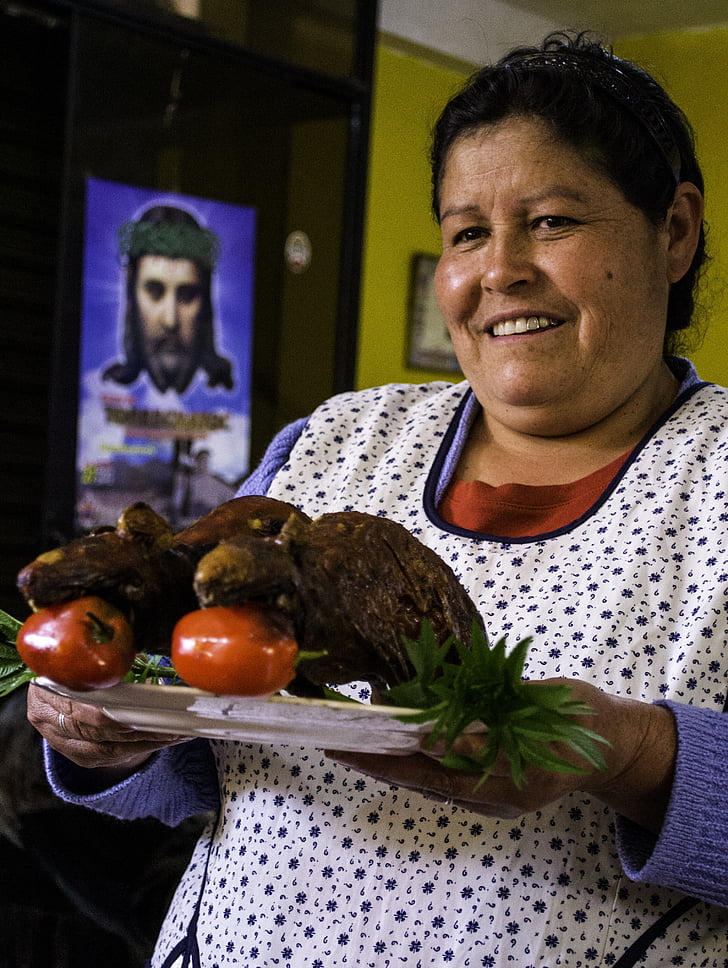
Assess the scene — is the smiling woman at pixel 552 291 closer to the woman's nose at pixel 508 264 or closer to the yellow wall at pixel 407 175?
the woman's nose at pixel 508 264

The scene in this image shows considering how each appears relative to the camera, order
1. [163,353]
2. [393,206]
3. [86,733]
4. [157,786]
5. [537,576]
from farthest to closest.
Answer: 1. [393,206]
2. [163,353]
3. [157,786]
4. [537,576]
5. [86,733]

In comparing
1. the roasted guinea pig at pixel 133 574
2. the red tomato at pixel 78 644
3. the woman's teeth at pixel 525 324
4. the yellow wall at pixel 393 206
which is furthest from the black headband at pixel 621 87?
the yellow wall at pixel 393 206

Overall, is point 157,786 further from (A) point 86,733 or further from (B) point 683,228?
(B) point 683,228

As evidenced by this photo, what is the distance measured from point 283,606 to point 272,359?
222cm

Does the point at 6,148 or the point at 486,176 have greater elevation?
the point at 6,148

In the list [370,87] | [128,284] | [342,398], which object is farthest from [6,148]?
[342,398]

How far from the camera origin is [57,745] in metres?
0.98

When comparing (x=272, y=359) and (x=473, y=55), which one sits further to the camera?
(x=473, y=55)

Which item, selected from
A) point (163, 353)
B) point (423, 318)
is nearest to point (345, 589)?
point (163, 353)

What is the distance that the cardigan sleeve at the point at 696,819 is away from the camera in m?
0.86

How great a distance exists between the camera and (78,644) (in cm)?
65

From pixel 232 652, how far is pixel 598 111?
2.58 feet

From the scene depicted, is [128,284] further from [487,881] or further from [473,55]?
[473,55]

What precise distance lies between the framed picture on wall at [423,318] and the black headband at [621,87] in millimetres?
3281
